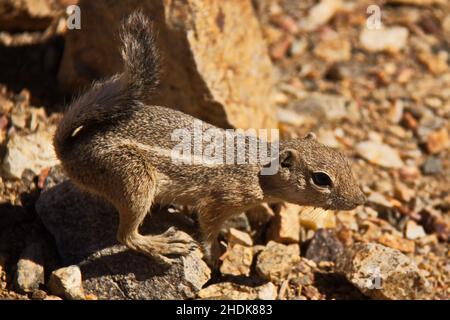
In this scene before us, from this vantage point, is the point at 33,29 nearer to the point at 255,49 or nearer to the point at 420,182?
the point at 255,49

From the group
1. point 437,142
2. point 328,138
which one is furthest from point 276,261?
point 437,142

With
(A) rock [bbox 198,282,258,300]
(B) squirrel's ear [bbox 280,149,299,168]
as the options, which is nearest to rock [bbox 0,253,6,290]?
(A) rock [bbox 198,282,258,300]

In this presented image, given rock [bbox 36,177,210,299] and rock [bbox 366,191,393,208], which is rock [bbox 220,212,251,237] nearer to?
rock [bbox 36,177,210,299]

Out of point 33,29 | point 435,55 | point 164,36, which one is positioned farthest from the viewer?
point 435,55

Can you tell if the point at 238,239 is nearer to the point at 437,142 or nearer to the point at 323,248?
the point at 323,248

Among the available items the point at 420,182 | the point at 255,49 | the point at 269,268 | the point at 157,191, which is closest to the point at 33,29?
the point at 255,49

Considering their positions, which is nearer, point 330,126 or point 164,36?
point 164,36

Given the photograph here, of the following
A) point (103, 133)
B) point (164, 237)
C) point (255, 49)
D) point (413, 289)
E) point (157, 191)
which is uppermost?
point (255, 49)
